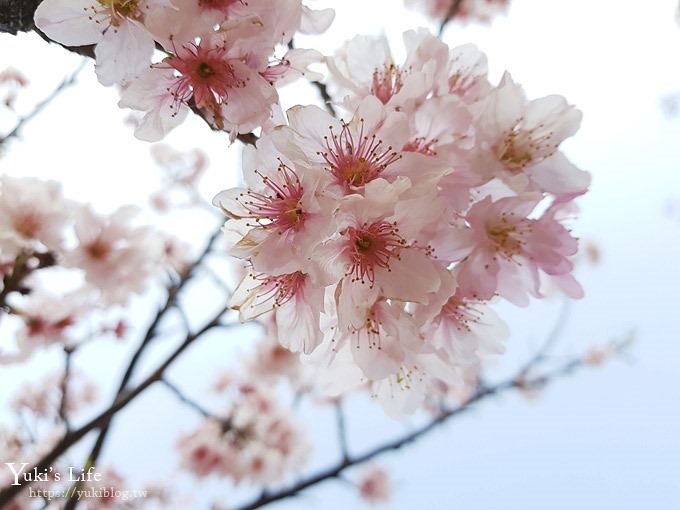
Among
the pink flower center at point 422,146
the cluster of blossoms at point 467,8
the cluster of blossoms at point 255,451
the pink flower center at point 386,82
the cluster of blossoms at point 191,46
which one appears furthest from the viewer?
the cluster of blossoms at point 255,451

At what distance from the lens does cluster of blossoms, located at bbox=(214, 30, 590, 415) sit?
21.9 inches

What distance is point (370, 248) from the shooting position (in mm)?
581

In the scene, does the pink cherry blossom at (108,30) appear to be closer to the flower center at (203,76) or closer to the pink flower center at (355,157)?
the flower center at (203,76)

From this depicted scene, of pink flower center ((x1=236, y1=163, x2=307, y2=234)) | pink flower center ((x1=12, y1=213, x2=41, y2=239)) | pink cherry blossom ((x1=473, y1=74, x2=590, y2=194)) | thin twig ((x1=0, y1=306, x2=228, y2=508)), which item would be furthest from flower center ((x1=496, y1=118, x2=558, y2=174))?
pink flower center ((x1=12, y1=213, x2=41, y2=239))

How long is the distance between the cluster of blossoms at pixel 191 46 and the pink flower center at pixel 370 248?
0.16 meters

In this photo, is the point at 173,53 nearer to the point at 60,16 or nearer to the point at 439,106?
the point at 60,16

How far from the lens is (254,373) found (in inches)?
107

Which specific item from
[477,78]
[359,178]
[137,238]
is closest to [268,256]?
[359,178]

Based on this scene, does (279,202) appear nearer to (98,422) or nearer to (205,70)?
(205,70)

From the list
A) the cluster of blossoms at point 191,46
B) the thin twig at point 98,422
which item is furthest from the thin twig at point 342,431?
the cluster of blossoms at point 191,46

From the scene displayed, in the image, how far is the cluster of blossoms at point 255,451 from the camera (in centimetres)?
259

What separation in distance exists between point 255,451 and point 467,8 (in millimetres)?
2190

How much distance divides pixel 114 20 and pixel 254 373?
2.33 m

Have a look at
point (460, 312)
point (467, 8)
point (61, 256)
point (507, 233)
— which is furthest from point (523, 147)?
point (467, 8)
